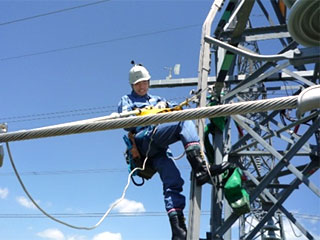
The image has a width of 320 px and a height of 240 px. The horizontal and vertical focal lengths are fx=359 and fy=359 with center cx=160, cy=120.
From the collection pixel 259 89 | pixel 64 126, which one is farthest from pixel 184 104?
pixel 259 89

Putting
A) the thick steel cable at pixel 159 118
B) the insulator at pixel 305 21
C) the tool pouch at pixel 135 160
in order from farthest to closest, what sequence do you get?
the tool pouch at pixel 135 160 < the insulator at pixel 305 21 < the thick steel cable at pixel 159 118

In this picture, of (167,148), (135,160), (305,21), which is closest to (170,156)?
(167,148)

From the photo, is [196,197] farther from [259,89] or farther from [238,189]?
[259,89]

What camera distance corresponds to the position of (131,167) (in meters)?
3.96

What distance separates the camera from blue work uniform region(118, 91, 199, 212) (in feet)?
11.3

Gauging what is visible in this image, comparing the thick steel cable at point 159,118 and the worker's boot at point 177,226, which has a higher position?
the thick steel cable at point 159,118

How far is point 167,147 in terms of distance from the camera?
3.73 m

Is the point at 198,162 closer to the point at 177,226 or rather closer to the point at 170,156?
the point at 170,156

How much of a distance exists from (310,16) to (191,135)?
1.46m

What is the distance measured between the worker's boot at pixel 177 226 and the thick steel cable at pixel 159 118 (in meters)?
1.57

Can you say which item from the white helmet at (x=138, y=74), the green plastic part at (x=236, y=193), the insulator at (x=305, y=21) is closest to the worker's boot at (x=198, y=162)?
the green plastic part at (x=236, y=193)

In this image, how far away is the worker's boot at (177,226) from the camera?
10.8 ft

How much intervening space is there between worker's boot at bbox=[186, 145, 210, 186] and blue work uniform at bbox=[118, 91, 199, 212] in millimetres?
78

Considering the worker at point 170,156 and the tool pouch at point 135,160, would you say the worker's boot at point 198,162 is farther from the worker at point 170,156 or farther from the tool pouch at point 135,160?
the tool pouch at point 135,160
